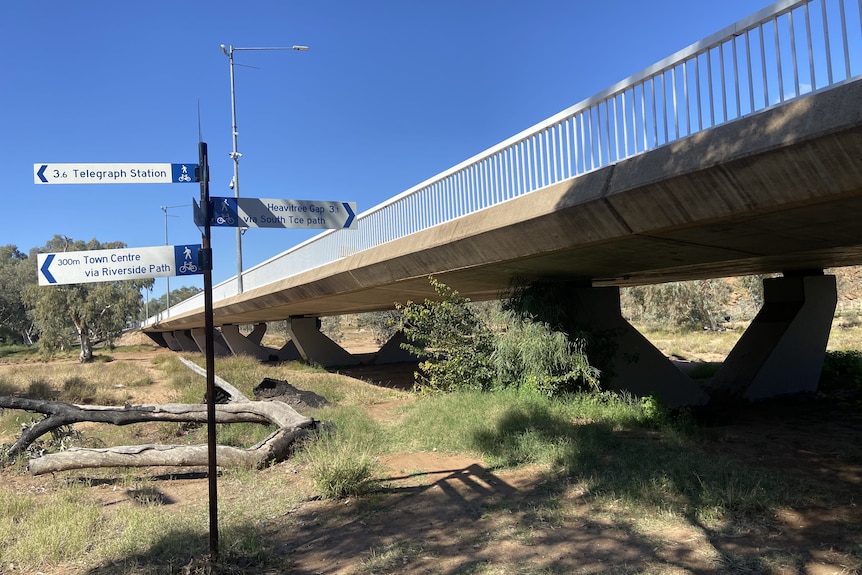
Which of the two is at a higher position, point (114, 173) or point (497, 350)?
point (114, 173)

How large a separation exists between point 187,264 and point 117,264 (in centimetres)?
45

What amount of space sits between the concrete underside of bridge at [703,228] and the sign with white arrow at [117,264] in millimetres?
4656

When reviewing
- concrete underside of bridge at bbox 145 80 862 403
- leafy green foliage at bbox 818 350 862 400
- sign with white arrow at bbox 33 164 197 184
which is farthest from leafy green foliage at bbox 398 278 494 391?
leafy green foliage at bbox 818 350 862 400

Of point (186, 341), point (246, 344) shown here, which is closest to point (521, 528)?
point (246, 344)

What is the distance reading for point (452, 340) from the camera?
11.5m

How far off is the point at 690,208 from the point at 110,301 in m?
45.7

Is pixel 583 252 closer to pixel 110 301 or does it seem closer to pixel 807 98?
pixel 807 98

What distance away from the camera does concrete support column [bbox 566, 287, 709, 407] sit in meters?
11.4

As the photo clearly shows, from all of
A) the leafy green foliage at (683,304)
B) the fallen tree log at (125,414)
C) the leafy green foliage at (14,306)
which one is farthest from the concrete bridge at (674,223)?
the leafy green foliage at (14,306)

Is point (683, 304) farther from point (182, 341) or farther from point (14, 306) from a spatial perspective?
point (14, 306)

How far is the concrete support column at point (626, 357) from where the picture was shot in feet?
37.3

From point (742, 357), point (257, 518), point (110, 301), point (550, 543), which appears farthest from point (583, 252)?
point (110, 301)

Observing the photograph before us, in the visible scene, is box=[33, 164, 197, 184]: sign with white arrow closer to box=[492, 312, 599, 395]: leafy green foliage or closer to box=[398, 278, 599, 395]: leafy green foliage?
box=[398, 278, 599, 395]: leafy green foliage

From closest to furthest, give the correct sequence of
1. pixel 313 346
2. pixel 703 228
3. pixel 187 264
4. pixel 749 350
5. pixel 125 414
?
pixel 187 264 < pixel 703 228 < pixel 125 414 < pixel 749 350 < pixel 313 346
